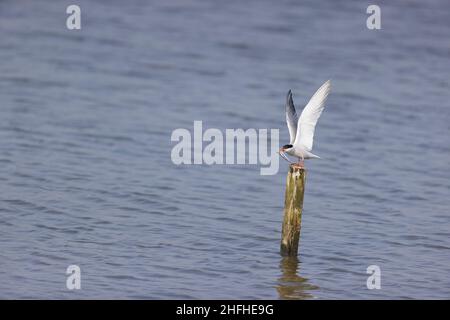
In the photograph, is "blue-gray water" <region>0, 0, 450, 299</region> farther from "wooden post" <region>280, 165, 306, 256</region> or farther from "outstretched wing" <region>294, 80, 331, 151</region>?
"outstretched wing" <region>294, 80, 331, 151</region>

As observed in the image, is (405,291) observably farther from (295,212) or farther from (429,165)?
(429,165)

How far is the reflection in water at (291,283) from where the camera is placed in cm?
1127

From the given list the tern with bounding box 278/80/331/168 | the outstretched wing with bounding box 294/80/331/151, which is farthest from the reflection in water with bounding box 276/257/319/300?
the outstretched wing with bounding box 294/80/331/151

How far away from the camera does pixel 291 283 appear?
38.1 feet

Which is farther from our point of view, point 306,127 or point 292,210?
point 292,210

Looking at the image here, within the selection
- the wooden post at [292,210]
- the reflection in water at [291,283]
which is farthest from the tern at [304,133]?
the reflection in water at [291,283]

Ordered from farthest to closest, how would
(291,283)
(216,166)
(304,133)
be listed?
(216,166), (291,283), (304,133)

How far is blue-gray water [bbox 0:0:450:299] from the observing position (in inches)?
474

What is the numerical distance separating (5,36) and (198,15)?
6.42m

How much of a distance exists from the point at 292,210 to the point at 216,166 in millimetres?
Result: 5604

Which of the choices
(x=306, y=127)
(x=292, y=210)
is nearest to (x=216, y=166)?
(x=292, y=210)

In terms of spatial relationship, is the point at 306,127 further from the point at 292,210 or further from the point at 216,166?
the point at 216,166

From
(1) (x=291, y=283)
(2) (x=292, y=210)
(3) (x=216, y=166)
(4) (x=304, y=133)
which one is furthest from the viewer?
(3) (x=216, y=166)

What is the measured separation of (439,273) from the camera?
12.3m
